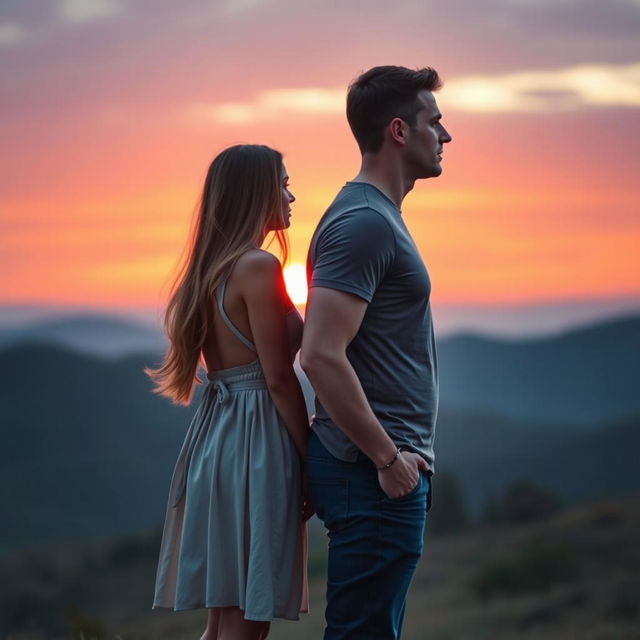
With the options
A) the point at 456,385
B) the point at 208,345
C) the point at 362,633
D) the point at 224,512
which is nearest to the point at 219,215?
the point at 208,345

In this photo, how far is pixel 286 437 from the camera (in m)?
3.49

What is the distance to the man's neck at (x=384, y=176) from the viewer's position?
3449 mm

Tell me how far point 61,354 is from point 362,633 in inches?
5542

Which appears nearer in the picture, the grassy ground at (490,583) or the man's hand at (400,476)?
the man's hand at (400,476)

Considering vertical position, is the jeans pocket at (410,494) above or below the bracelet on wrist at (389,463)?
below

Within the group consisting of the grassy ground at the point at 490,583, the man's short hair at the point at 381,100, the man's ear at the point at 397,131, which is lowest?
the grassy ground at the point at 490,583

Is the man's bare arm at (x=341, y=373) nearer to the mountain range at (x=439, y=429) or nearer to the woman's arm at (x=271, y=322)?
the woman's arm at (x=271, y=322)

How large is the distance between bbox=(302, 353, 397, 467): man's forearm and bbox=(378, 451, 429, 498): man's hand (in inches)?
2.8

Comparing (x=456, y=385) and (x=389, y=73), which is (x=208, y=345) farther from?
(x=456, y=385)

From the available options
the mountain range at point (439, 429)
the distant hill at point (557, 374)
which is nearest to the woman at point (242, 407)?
the mountain range at point (439, 429)

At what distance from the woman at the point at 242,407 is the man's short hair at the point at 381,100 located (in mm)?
289

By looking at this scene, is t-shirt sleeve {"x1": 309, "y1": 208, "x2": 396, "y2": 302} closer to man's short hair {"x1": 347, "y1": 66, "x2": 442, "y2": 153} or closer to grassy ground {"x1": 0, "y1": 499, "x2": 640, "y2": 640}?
man's short hair {"x1": 347, "y1": 66, "x2": 442, "y2": 153}

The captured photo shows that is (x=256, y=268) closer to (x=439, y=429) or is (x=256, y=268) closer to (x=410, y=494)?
(x=410, y=494)

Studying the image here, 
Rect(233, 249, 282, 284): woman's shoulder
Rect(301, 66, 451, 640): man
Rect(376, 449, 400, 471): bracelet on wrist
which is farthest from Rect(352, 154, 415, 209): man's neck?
Rect(376, 449, 400, 471): bracelet on wrist
